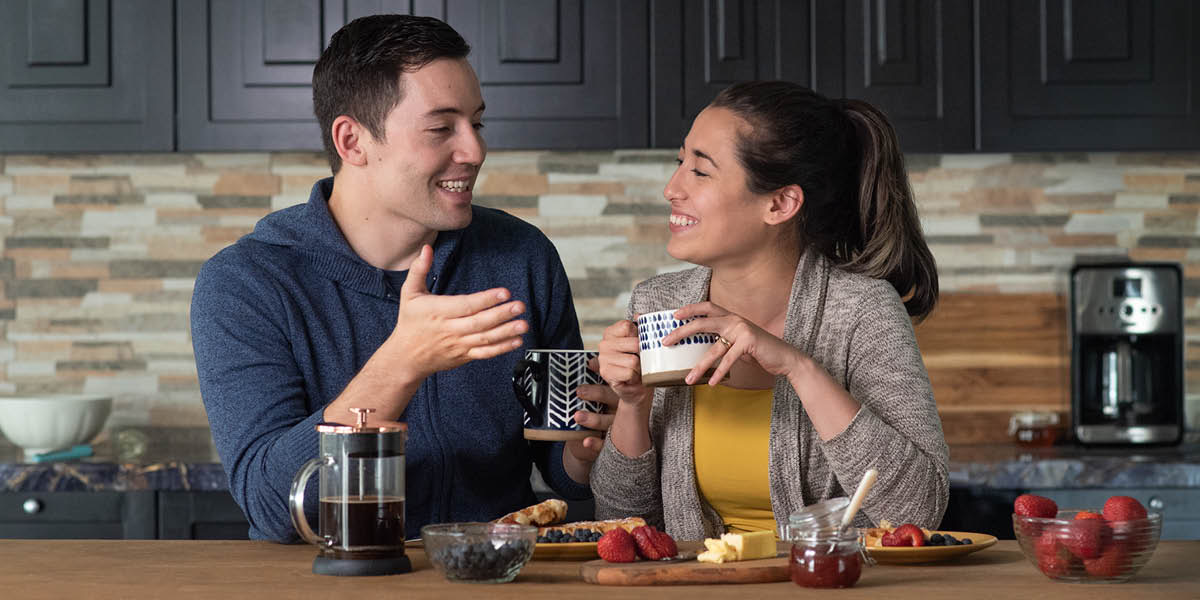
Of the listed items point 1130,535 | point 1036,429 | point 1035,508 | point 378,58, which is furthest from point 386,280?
A: point 1036,429

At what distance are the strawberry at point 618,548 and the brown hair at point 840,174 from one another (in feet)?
2.62

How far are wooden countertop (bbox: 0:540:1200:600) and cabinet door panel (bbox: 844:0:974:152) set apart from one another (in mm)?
1833

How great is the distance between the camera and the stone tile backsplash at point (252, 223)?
3658 millimetres

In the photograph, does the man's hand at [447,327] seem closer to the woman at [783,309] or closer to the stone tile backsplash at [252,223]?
the woman at [783,309]

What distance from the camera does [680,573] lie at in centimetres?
142

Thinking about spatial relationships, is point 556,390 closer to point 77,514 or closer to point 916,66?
point 77,514

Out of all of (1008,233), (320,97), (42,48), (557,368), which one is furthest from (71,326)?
(1008,233)

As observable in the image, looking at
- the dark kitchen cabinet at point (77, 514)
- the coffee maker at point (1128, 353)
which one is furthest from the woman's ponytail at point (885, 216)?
the dark kitchen cabinet at point (77, 514)

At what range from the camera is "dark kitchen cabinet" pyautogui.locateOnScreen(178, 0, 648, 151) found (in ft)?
10.8

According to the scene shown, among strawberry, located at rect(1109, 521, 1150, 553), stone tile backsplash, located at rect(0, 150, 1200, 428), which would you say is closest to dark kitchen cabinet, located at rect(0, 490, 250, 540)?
stone tile backsplash, located at rect(0, 150, 1200, 428)

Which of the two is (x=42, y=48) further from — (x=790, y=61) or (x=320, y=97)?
(x=790, y=61)

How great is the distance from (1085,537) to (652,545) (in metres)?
0.48

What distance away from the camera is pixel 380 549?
4.81 ft

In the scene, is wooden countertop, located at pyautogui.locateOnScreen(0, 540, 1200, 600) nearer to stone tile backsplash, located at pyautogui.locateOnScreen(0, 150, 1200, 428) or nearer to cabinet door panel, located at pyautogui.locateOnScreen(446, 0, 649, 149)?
cabinet door panel, located at pyautogui.locateOnScreen(446, 0, 649, 149)
